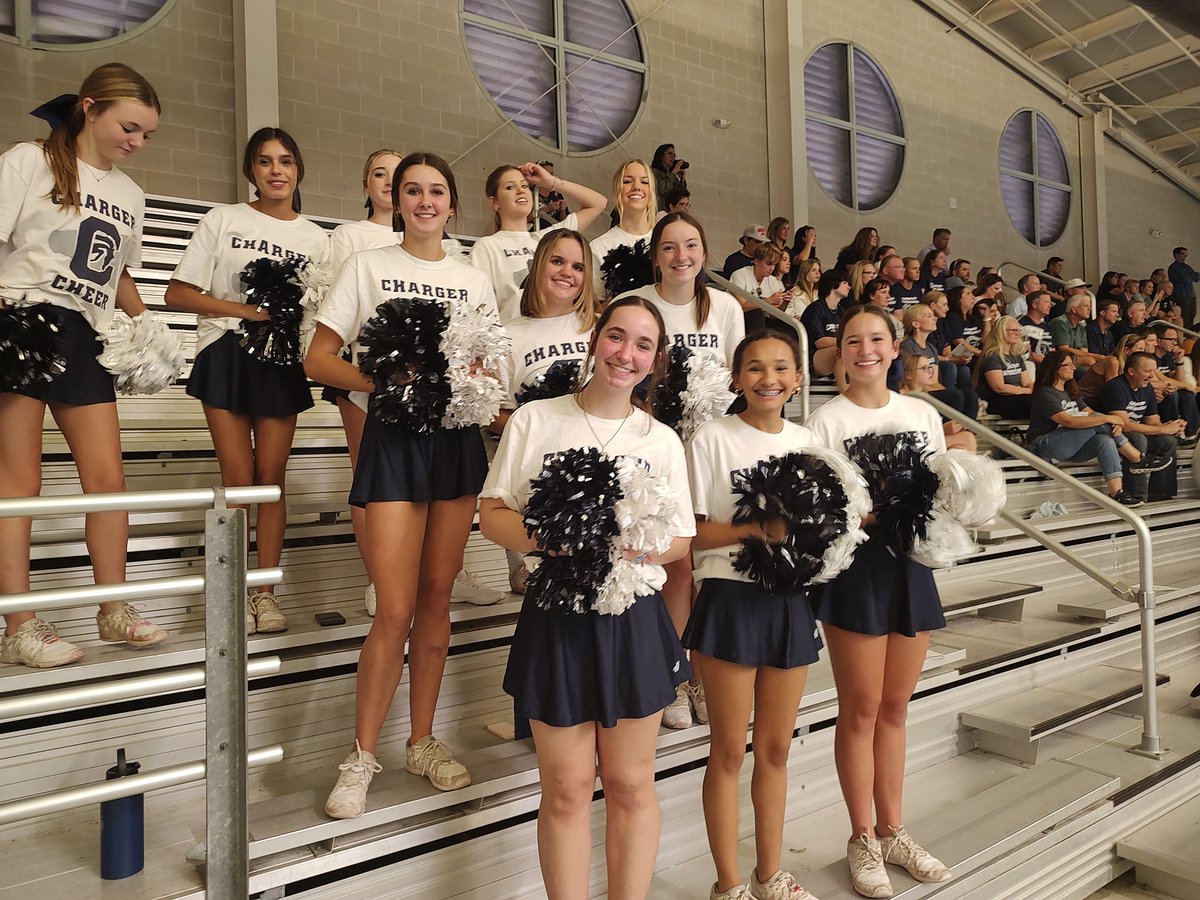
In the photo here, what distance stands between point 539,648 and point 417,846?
645 mm

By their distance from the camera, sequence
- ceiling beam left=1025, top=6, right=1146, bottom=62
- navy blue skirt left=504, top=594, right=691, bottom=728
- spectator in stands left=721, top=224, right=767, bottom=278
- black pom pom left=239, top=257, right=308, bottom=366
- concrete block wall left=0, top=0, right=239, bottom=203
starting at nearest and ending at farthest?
navy blue skirt left=504, top=594, right=691, bottom=728
black pom pom left=239, top=257, right=308, bottom=366
concrete block wall left=0, top=0, right=239, bottom=203
spectator in stands left=721, top=224, right=767, bottom=278
ceiling beam left=1025, top=6, right=1146, bottom=62

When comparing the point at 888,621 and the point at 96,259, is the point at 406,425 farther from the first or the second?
the point at 888,621

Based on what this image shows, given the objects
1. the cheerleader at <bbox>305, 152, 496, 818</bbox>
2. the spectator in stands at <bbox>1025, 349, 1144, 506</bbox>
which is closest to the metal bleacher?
the cheerleader at <bbox>305, 152, 496, 818</bbox>

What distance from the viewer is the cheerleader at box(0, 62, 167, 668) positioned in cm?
198

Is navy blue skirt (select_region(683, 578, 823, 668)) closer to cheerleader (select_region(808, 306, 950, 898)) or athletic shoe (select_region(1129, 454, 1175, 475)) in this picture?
cheerleader (select_region(808, 306, 950, 898))

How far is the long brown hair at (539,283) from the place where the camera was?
89.7 inches

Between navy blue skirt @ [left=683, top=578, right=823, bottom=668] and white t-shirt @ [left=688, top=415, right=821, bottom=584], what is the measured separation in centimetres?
5

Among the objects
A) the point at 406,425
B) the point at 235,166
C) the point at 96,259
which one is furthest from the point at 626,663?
the point at 235,166

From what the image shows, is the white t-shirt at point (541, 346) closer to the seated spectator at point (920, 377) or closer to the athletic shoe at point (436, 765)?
the athletic shoe at point (436, 765)

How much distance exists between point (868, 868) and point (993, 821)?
0.73 m

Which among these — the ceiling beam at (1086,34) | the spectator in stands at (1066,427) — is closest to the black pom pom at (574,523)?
the spectator in stands at (1066,427)

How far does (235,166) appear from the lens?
628 centimetres

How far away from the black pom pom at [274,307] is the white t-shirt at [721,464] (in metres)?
1.11

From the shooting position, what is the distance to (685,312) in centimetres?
249
